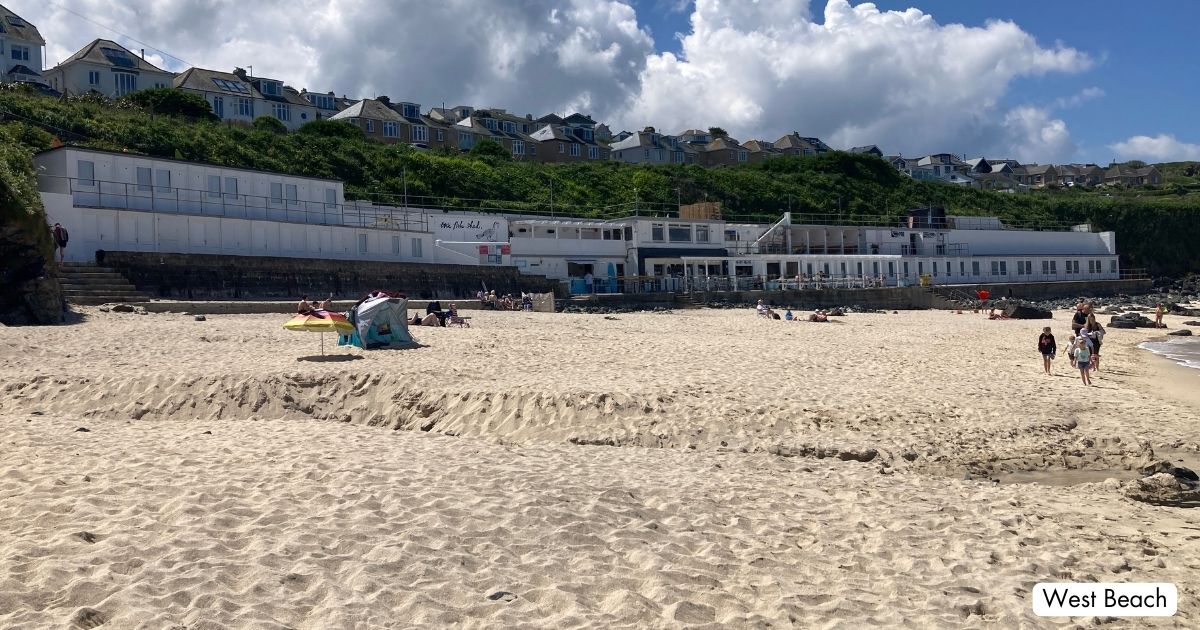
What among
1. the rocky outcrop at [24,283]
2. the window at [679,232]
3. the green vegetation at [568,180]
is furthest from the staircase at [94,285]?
the window at [679,232]

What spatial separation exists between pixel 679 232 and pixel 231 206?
24.9 meters

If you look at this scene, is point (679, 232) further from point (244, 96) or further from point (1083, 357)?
point (244, 96)

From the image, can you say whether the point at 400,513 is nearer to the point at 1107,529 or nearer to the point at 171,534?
the point at 171,534

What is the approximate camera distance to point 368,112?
272 ft

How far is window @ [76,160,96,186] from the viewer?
98.1 ft

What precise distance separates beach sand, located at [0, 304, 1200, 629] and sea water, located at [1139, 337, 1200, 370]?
Answer: 791 cm

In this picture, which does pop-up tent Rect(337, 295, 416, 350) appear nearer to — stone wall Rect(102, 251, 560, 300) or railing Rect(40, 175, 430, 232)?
stone wall Rect(102, 251, 560, 300)

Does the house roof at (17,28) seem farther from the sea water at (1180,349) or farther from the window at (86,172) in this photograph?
the sea water at (1180,349)

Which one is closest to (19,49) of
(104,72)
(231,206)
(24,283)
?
(104,72)

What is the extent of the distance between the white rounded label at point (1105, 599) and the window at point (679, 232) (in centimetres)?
4392

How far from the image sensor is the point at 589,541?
634 centimetres

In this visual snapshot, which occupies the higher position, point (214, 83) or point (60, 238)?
Answer: point (214, 83)

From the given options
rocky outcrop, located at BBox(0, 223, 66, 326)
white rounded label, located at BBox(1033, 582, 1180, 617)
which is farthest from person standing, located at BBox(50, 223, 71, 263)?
white rounded label, located at BBox(1033, 582, 1180, 617)

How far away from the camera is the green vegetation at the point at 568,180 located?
174 feet
